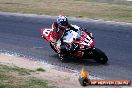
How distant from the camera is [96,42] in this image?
20328mm

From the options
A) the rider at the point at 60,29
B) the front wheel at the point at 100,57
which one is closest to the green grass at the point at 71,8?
the rider at the point at 60,29

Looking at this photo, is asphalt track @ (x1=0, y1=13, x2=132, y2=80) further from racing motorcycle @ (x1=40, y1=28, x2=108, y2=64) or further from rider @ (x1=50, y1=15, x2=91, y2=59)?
rider @ (x1=50, y1=15, x2=91, y2=59)

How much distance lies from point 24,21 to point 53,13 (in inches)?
201

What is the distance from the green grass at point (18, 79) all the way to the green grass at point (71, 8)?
16379mm

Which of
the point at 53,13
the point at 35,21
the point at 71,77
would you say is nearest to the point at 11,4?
the point at 53,13

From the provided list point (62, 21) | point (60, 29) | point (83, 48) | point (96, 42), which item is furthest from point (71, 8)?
point (83, 48)

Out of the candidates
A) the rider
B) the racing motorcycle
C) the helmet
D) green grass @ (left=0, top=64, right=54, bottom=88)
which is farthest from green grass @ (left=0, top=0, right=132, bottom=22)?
green grass @ (left=0, top=64, right=54, bottom=88)

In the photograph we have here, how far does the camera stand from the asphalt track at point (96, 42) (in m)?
15.4

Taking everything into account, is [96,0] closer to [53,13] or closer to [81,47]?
[53,13]

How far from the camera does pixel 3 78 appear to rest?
12133 mm

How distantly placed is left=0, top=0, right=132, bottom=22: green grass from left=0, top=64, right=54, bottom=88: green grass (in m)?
16.4

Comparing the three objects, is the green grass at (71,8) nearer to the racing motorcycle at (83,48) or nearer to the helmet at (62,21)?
the helmet at (62,21)

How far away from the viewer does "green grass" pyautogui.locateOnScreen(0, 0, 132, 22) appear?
104 feet

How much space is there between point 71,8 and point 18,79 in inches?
975
